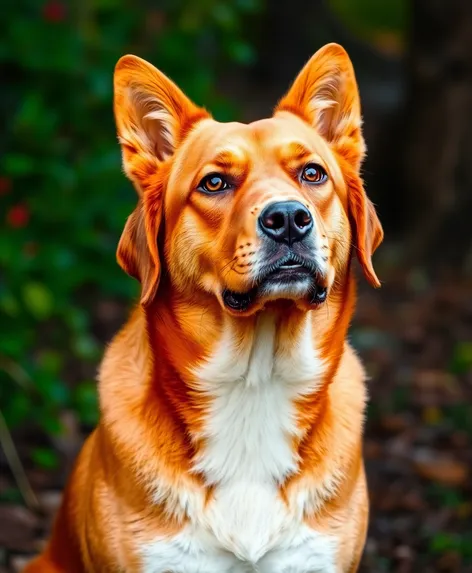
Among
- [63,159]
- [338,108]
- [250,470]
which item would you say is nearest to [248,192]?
[338,108]

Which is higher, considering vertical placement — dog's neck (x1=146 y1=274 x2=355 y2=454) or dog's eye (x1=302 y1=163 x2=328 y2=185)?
dog's eye (x1=302 y1=163 x2=328 y2=185)

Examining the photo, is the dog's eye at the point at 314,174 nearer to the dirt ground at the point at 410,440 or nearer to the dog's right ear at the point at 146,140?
the dog's right ear at the point at 146,140

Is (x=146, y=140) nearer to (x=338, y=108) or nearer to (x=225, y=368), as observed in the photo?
(x=338, y=108)

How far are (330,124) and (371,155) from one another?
520cm

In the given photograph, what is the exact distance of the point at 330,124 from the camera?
139 inches

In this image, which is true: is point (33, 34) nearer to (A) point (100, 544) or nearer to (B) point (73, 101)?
(B) point (73, 101)

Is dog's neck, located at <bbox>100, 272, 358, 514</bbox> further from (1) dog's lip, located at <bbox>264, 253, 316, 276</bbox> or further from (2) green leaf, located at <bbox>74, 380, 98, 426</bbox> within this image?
(2) green leaf, located at <bbox>74, 380, 98, 426</bbox>

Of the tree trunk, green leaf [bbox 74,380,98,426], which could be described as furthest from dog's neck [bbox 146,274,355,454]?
the tree trunk

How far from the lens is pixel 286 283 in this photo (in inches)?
119

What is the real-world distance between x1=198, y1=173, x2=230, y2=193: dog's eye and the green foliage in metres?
1.67

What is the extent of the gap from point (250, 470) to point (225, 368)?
1.00 feet

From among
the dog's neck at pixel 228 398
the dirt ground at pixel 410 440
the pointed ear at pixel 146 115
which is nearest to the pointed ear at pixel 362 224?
the dog's neck at pixel 228 398

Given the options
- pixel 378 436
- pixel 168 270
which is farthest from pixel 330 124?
pixel 378 436

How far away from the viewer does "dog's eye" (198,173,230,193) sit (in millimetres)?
3225
